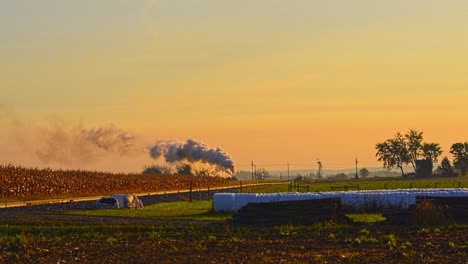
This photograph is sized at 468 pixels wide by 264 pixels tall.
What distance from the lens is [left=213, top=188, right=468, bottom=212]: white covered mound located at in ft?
143

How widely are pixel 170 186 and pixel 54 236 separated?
77.2 meters

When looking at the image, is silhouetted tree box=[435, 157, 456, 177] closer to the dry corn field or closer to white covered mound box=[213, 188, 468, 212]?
the dry corn field

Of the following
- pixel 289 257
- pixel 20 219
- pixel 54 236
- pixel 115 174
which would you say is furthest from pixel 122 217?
pixel 115 174

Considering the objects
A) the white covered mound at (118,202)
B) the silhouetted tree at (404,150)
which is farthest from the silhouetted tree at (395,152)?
the white covered mound at (118,202)

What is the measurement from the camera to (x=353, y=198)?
151 feet

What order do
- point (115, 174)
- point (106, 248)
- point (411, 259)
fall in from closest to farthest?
1. point (411, 259)
2. point (106, 248)
3. point (115, 174)

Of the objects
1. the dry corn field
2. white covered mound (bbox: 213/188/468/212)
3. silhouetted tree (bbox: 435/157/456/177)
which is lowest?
white covered mound (bbox: 213/188/468/212)

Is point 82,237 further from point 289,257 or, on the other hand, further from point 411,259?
point 411,259

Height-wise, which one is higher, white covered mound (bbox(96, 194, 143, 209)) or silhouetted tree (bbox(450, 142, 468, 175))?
silhouetted tree (bbox(450, 142, 468, 175))

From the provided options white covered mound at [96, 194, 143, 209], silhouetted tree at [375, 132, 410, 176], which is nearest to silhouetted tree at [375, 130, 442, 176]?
silhouetted tree at [375, 132, 410, 176]

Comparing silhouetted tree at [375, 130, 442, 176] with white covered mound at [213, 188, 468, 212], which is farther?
silhouetted tree at [375, 130, 442, 176]

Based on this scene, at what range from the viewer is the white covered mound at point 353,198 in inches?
1714

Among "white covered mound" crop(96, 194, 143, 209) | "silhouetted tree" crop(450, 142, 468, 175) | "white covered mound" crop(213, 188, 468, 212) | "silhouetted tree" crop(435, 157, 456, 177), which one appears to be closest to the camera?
"white covered mound" crop(213, 188, 468, 212)

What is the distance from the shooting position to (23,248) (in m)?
27.4
